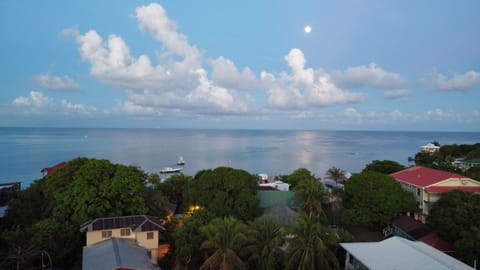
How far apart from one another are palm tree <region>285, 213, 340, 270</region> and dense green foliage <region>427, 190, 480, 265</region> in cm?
852

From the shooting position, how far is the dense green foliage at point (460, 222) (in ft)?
56.2

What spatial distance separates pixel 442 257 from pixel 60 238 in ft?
72.3

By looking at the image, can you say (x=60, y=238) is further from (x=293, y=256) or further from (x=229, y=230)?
(x=293, y=256)

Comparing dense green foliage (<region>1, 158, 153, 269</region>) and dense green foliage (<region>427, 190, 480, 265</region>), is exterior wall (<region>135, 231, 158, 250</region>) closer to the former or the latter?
dense green foliage (<region>1, 158, 153, 269</region>)

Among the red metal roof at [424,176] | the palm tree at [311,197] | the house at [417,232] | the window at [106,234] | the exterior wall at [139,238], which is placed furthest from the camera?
the red metal roof at [424,176]

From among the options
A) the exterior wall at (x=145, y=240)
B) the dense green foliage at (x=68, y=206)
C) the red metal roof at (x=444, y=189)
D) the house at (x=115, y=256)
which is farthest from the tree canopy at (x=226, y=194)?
the red metal roof at (x=444, y=189)

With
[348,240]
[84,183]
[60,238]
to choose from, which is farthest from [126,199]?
[348,240]

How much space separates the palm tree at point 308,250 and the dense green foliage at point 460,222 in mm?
8518

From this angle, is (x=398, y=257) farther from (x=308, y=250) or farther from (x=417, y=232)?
(x=417, y=232)

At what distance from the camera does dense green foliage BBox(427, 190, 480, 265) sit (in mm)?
17125

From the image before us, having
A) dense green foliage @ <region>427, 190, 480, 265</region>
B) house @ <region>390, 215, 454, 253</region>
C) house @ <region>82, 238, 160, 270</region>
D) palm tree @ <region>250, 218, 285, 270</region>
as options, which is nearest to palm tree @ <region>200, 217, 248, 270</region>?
palm tree @ <region>250, 218, 285, 270</region>

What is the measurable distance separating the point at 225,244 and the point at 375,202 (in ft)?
55.2

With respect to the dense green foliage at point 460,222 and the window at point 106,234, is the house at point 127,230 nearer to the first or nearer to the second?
the window at point 106,234

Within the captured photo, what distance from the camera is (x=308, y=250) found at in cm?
1511
